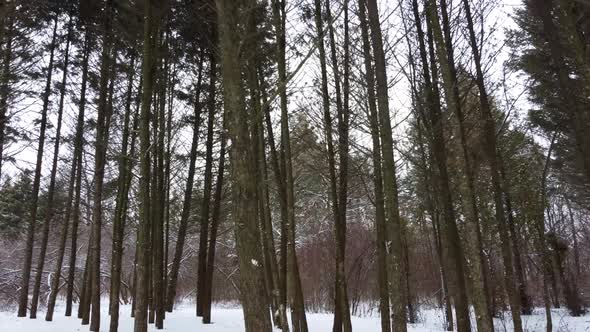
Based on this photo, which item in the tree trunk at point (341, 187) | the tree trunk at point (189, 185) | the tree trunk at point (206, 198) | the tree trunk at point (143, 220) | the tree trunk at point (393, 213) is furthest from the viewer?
the tree trunk at point (189, 185)

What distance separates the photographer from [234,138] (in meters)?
4.09

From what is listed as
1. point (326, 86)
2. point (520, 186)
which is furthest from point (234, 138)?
point (520, 186)

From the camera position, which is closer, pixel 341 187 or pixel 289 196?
pixel 289 196

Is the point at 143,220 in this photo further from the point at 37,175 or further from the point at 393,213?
the point at 37,175

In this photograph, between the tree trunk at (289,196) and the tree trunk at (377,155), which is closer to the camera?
the tree trunk at (377,155)

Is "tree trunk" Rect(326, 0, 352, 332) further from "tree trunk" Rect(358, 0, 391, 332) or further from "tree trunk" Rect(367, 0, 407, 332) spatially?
"tree trunk" Rect(367, 0, 407, 332)

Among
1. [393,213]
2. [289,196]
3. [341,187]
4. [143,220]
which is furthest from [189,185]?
[393,213]

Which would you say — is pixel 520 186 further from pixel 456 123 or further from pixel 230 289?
pixel 230 289

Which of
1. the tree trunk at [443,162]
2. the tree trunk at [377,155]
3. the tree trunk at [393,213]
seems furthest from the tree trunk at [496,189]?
the tree trunk at [393,213]

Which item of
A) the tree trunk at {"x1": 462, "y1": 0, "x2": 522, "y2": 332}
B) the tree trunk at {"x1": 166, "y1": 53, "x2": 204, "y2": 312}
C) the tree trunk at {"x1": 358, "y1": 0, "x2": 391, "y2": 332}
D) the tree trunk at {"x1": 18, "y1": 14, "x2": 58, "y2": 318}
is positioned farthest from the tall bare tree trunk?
the tree trunk at {"x1": 18, "y1": 14, "x2": 58, "y2": 318}

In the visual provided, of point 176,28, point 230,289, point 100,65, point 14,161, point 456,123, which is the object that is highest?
point 176,28

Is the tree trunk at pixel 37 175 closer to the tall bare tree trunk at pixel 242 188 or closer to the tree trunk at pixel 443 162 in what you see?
the tall bare tree trunk at pixel 242 188

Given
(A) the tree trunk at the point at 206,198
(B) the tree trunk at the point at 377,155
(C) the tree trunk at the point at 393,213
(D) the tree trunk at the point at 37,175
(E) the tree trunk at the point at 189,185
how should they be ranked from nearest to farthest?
1. (C) the tree trunk at the point at 393,213
2. (B) the tree trunk at the point at 377,155
3. (A) the tree trunk at the point at 206,198
4. (E) the tree trunk at the point at 189,185
5. (D) the tree trunk at the point at 37,175

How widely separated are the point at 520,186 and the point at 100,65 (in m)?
10.7
